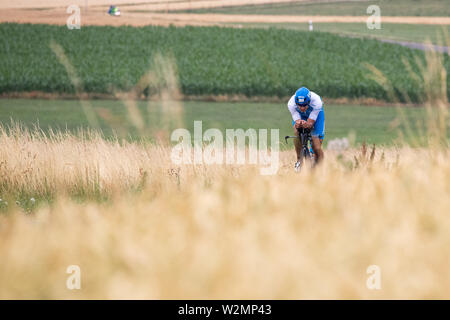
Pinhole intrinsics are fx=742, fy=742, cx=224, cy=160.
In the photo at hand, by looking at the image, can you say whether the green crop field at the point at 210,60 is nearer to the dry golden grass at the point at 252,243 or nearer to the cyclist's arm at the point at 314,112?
the cyclist's arm at the point at 314,112

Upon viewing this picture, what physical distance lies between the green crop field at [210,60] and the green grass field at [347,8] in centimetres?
5710

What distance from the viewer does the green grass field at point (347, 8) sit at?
A: 10475 cm

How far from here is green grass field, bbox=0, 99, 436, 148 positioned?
25172mm

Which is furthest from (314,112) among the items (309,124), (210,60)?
(210,60)

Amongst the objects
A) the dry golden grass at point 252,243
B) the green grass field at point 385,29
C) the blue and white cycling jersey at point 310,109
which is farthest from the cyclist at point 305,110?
the green grass field at point 385,29

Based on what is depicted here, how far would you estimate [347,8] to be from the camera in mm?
110438

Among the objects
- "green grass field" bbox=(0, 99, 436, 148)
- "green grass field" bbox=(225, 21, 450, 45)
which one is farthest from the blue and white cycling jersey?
"green grass field" bbox=(225, 21, 450, 45)

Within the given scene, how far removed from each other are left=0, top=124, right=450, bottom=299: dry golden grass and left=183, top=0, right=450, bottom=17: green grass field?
10202 centimetres

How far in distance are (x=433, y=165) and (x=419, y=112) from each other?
1070 inches

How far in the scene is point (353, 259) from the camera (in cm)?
252

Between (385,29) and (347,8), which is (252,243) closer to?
(385,29)

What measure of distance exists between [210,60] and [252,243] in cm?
3843
